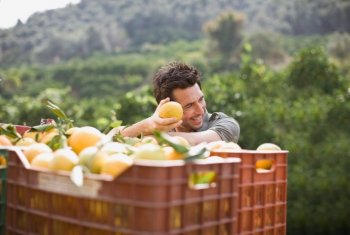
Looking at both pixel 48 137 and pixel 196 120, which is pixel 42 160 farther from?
pixel 196 120

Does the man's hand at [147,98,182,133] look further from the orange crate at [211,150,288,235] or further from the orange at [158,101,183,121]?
the orange crate at [211,150,288,235]

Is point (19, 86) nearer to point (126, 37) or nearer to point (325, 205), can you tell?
point (126, 37)

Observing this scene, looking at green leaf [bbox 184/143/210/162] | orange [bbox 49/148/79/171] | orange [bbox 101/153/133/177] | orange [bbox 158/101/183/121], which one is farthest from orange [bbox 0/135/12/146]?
orange [bbox 158/101/183/121]

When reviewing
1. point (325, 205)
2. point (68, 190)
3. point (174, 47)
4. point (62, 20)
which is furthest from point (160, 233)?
point (62, 20)

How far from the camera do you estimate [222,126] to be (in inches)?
79.9

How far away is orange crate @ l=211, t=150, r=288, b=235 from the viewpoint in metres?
1.16

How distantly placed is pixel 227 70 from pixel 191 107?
94.6ft

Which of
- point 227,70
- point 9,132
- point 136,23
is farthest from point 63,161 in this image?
point 136,23

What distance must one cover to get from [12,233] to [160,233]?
443 mm

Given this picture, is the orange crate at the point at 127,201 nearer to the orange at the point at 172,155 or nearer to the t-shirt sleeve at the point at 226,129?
the orange at the point at 172,155

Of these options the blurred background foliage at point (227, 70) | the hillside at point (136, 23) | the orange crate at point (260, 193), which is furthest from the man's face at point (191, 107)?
the hillside at point (136, 23)

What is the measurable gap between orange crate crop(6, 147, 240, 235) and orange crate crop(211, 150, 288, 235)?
0.13 metres

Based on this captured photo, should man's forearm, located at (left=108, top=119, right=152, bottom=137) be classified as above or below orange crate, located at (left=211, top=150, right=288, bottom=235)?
above

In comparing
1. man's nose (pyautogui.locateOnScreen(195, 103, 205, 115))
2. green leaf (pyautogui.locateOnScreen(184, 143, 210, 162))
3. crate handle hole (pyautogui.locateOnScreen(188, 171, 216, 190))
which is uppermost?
man's nose (pyautogui.locateOnScreen(195, 103, 205, 115))
